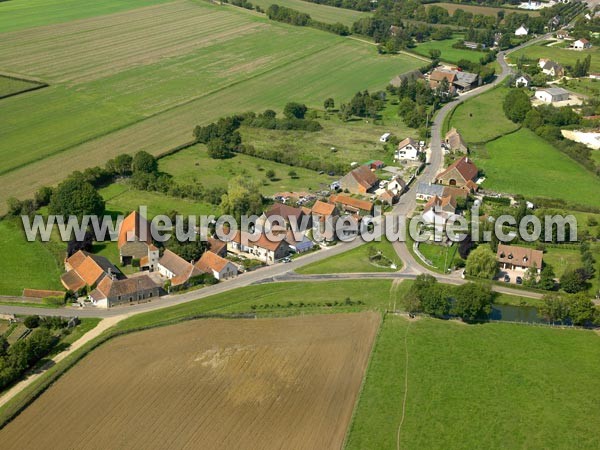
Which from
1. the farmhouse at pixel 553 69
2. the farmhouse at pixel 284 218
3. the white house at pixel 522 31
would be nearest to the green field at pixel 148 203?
the farmhouse at pixel 284 218

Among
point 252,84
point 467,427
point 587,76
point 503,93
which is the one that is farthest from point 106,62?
point 467,427

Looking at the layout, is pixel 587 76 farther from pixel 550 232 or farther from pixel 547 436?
pixel 547 436

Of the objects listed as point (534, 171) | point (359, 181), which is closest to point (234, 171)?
point (359, 181)

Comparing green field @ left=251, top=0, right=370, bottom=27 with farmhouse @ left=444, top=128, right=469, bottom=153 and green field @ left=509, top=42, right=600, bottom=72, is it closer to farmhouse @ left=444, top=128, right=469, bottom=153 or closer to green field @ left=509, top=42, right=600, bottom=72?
green field @ left=509, top=42, right=600, bottom=72

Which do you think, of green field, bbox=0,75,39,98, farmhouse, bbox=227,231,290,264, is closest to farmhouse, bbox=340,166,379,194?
farmhouse, bbox=227,231,290,264

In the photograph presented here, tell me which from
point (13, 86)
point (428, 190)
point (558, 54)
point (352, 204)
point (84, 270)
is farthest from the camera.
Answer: point (558, 54)

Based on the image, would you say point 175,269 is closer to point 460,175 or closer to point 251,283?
point 251,283
